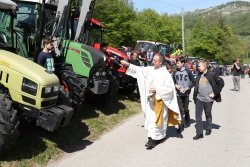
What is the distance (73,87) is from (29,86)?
290 cm

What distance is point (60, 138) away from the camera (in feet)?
28.9

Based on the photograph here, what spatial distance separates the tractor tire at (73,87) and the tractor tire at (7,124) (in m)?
3.05

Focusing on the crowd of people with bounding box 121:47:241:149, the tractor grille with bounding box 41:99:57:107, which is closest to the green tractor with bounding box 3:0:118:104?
the crowd of people with bounding box 121:47:241:149

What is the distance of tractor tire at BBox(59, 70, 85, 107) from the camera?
9.93 m

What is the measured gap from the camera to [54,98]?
7641 millimetres

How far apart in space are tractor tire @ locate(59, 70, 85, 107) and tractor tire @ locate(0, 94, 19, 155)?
305cm

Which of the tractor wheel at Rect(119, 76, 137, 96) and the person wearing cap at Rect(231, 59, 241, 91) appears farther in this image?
the person wearing cap at Rect(231, 59, 241, 91)

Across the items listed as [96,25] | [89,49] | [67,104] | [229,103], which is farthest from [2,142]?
[229,103]

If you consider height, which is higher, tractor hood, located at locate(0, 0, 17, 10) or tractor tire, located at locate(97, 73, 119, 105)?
tractor hood, located at locate(0, 0, 17, 10)

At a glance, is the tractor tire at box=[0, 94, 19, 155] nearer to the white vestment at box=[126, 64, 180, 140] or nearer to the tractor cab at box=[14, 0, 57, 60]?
the white vestment at box=[126, 64, 180, 140]

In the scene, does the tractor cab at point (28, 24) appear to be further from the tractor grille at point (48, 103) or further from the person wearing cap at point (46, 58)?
the tractor grille at point (48, 103)

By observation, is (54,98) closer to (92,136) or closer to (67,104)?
(67,104)

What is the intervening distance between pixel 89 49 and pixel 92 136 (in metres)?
2.46

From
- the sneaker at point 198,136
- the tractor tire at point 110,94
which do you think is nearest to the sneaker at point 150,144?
the sneaker at point 198,136
